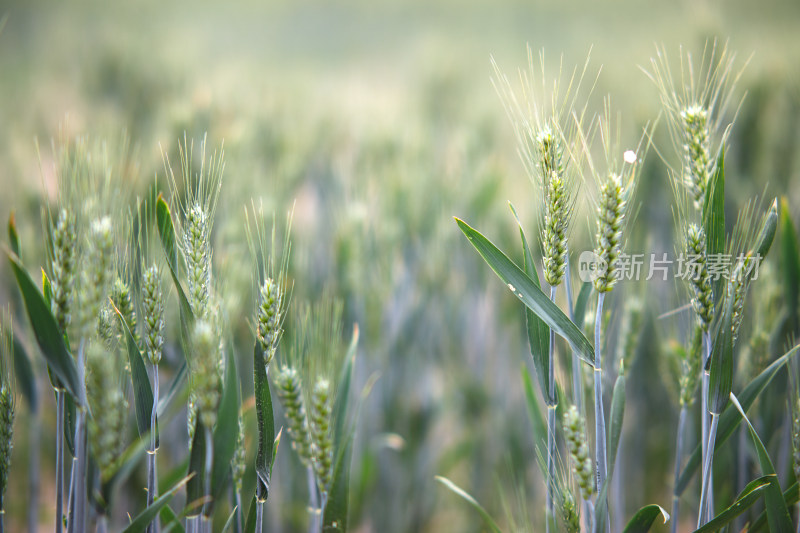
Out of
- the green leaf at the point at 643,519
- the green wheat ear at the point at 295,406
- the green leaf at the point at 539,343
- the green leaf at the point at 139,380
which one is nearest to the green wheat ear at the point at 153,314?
the green leaf at the point at 139,380

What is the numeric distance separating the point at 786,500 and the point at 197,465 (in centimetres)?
75

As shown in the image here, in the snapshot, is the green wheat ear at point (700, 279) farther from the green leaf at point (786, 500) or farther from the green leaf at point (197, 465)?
the green leaf at point (197, 465)

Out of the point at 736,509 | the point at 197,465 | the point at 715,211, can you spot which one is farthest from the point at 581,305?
the point at 197,465

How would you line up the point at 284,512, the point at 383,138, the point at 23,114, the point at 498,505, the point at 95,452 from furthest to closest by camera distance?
the point at 23,114, the point at 383,138, the point at 498,505, the point at 284,512, the point at 95,452

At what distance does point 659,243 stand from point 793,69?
0.79 metres

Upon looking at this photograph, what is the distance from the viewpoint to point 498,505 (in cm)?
129

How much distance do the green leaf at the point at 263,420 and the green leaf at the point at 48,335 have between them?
18cm

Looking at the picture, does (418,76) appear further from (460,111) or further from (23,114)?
(23,114)

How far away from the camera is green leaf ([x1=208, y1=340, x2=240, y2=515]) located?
530 mm

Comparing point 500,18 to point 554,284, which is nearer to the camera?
point 554,284

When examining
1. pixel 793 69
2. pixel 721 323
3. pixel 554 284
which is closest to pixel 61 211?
pixel 554 284

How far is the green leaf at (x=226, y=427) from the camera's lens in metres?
0.53

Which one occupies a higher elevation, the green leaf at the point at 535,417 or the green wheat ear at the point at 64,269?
the green wheat ear at the point at 64,269

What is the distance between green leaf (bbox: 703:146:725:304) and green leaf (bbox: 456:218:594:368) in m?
0.19
